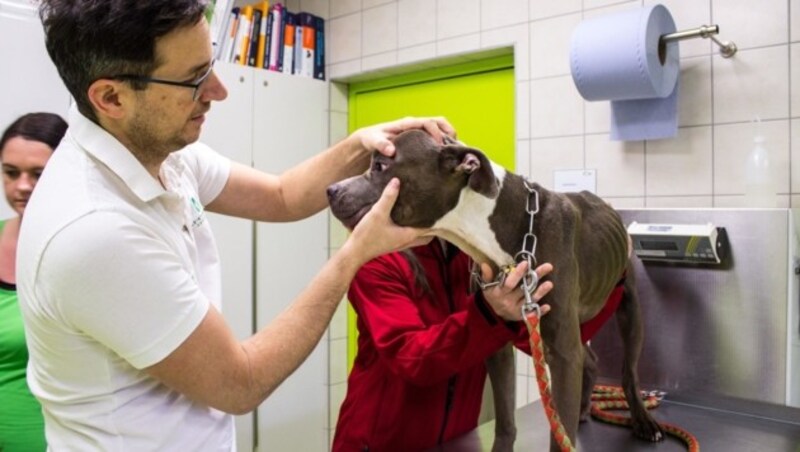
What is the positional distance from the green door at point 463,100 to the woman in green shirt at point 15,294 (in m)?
1.95

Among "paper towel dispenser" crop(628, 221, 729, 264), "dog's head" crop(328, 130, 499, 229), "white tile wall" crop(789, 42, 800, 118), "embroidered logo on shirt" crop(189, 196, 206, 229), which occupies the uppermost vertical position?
"white tile wall" crop(789, 42, 800, 118)

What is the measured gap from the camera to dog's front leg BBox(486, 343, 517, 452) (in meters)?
1.60

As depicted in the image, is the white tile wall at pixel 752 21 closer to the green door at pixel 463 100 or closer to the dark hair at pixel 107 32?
the green door at pixel 463 100

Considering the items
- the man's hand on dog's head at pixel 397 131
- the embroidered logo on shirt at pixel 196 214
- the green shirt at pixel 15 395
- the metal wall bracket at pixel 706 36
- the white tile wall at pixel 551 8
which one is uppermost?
the white tile wall at pixel 551 8

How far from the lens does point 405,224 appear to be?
4.47 feet

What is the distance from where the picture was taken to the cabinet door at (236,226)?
312 centimetres

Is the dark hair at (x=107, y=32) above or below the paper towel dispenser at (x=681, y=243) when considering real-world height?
above

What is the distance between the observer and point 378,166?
142 cm

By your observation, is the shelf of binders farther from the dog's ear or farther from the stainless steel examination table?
the stainless steel examination table

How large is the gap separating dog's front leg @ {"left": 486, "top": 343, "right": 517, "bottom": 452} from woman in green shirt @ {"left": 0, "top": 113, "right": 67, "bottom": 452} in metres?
1.10

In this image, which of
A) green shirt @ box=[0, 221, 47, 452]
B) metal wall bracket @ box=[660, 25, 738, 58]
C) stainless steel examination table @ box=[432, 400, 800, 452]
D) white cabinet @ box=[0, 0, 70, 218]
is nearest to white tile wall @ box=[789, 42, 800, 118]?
metal wall bracket @ box=[660, 25, 738, 58]

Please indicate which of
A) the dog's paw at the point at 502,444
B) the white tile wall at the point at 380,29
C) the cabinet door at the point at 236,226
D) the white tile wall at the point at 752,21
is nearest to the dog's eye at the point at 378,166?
the dog's paw at the point at 502,444

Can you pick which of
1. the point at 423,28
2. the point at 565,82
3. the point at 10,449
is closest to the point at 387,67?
the point at 423,28

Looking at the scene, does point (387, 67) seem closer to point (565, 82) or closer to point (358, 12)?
point (358, 12)
